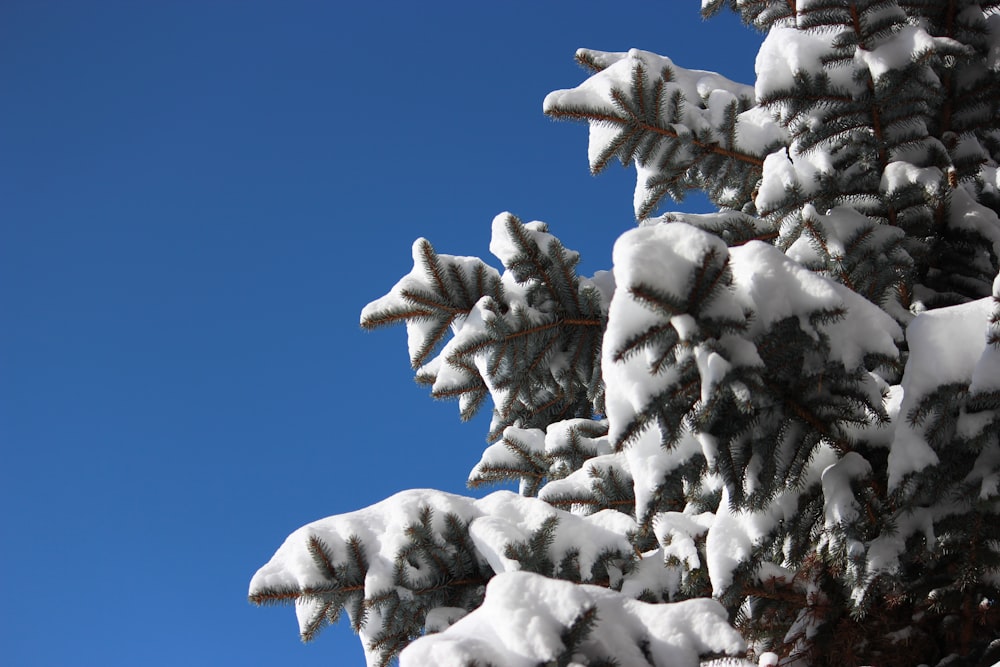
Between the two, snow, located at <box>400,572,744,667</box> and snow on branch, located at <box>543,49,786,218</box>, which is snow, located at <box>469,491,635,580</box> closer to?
snow, located at <box>400,572,744,667</box>

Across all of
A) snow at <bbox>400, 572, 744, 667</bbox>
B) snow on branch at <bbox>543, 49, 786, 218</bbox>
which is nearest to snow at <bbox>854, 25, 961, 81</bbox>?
snow on branch at <bbox>543, 49, 786, 218</bbox>

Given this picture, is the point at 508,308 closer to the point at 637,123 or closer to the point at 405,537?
the point at 405,537

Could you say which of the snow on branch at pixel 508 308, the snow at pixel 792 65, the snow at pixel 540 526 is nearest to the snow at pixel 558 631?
the snow at pixel 540 526

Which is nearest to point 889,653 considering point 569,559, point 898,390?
point 898,390

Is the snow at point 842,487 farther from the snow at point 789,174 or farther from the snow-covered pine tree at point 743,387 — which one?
the snow at point 789,174

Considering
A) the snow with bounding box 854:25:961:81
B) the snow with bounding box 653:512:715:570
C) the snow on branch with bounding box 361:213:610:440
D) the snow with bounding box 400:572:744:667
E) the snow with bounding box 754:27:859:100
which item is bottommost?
the snow with bounding box 400:572:744:667

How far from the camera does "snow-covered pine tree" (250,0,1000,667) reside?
1973 mm

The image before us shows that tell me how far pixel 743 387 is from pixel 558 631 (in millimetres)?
749

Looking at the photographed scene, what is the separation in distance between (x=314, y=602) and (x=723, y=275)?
6.31 ft

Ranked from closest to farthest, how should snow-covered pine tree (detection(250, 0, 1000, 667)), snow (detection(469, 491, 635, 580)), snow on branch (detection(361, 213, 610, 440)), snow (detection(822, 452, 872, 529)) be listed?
snow-covered pine tree (detection(250, 0, 1000, 667)) < snow (detection(822, 452, 872, 529)) < snow (detection(469, 491, 635, 580)) < snow on branch (detection(361, 213, 610, 440))

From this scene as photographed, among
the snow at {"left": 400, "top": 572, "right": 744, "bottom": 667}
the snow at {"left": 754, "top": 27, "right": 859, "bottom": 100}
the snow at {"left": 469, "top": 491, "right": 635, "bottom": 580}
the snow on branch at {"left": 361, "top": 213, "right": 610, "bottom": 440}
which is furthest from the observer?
the snow at {"left": 754, "top": 27, "right": 859, "bottom": 100}

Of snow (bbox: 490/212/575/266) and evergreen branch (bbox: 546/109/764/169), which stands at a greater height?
evergreen branch (bbox: 546/109/764/169)

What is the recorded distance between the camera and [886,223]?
3576 mm

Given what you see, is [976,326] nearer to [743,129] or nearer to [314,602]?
[743,129]
